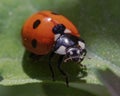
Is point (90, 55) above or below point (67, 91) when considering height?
above

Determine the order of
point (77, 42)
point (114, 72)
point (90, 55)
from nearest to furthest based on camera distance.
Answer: point (114, 72) < point (90, 55) < point (77, 42)

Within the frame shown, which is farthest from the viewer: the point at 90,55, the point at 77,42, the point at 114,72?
the point at 77,42

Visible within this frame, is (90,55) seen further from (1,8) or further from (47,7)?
(1,8)

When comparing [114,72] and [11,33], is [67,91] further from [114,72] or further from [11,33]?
[11,33]

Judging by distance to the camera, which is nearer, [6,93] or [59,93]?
[59,93]

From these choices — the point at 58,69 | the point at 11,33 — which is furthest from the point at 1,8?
the point at 58,69

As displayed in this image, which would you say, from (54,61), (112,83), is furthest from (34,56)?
(112,83)

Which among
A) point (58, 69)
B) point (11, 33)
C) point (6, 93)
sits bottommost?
point (6, 93)

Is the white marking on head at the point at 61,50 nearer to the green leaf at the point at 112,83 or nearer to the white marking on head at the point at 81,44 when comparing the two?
the white marking on head at the point at 81,44

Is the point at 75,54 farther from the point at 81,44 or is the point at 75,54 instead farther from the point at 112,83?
the point at 112,83
